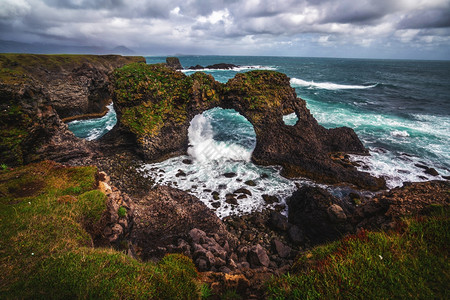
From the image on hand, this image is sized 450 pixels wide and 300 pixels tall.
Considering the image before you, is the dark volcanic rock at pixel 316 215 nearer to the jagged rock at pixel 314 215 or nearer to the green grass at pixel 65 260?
the jagged rock at pixel 314 215

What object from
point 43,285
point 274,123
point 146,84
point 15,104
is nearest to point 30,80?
point 15,104

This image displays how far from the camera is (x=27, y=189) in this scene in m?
8.20

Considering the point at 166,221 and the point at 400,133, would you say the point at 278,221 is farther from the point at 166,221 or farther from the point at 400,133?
the point at 400,133

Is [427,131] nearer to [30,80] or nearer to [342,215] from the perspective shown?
[342,215]

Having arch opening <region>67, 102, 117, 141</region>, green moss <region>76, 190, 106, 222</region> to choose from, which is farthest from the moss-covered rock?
green moss <region>76, 190, 106, 222</region>

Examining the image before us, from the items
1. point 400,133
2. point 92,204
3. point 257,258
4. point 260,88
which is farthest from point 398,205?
point 400,133

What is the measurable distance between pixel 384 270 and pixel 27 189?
12.7 metres

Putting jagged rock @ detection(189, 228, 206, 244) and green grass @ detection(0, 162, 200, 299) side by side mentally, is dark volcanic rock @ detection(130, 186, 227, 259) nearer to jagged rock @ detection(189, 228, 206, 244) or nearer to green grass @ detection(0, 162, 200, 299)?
jagged rock @ detection(189, 228, 206, 244)

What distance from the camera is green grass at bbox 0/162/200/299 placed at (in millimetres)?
4438

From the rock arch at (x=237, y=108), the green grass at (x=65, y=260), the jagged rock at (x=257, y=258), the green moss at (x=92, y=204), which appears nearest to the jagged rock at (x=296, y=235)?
the jagged rock at (x=257, y=258)

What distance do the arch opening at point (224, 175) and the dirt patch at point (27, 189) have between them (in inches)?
386

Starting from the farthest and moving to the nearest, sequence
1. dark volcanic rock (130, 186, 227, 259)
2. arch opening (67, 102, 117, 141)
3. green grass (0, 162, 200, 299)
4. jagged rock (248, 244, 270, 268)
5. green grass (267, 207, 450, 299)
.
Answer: arch opening (67, 102, 117, 141) < dark volcanic rock (130, 186, 227, 259) < jagged rock (248, 244, 270, 268) < green grass (0, 162, 200, 299) < green grass (267, 207, 450, 299)

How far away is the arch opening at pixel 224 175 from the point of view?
16.4 meters

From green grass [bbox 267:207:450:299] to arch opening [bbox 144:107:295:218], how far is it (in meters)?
10.6
